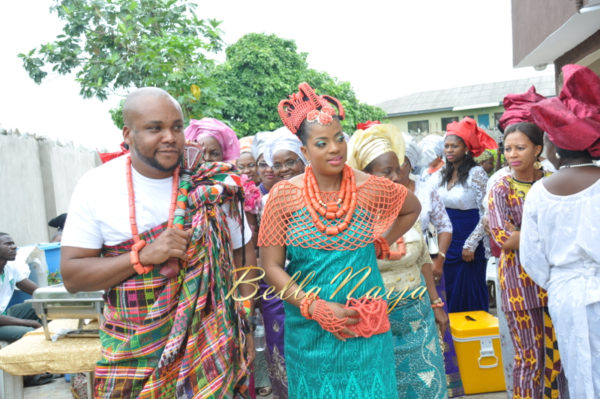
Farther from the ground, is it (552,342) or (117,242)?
(117,242)

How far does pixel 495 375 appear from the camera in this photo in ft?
14.6

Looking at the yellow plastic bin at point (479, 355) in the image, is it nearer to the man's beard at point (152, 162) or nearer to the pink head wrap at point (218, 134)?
the pink head wrap at point (218, 134)

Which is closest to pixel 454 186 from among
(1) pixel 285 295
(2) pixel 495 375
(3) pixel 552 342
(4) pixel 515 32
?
(2) pixel 495 375

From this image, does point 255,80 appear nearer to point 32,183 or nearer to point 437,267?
point 32,183

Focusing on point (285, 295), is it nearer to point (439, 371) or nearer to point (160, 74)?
point (439, 371)

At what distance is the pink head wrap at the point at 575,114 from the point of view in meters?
2.70

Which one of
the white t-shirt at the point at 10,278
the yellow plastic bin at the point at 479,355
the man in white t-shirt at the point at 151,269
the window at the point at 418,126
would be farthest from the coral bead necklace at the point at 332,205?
the window at the point at 418,126

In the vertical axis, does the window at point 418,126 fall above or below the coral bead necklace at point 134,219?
above

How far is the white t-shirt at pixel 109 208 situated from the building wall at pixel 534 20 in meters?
6.13

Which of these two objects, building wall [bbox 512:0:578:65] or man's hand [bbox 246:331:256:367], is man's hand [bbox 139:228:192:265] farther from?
building wall [bbox 512:0:578:65]

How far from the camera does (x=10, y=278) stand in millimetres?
5617

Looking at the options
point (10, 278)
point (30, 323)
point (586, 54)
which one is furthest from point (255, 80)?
point (30, 323)

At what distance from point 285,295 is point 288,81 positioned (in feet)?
65.9

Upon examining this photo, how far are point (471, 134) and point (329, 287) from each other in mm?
4001
